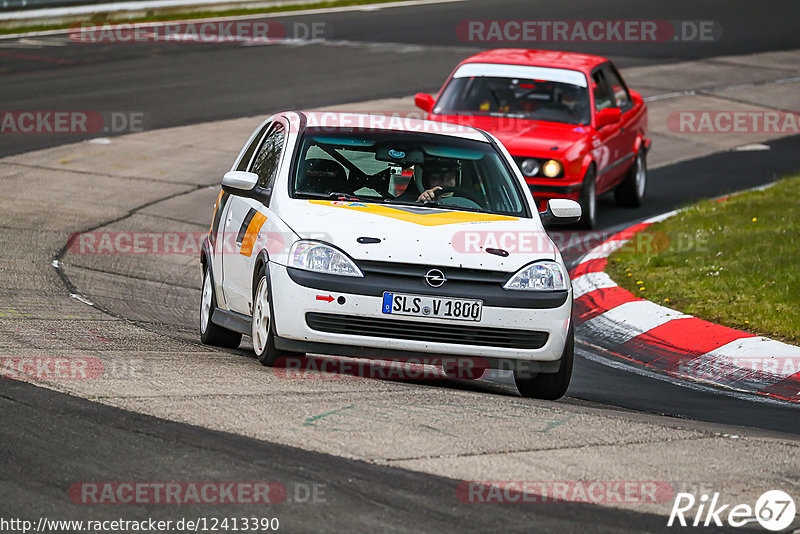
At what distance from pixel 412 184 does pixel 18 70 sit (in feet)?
55.0

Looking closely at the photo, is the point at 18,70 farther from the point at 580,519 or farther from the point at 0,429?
the point at 580,519

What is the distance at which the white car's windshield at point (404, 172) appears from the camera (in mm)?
8070

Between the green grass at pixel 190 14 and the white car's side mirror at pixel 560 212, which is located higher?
the green grass at pixel 190 14

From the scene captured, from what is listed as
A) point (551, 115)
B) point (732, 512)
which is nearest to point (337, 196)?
point (732, 512)

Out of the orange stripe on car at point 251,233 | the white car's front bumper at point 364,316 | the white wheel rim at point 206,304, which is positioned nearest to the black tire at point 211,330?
the white wheel rim at point 206,304

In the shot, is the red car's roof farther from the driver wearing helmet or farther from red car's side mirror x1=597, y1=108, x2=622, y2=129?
the driver wearing helmet

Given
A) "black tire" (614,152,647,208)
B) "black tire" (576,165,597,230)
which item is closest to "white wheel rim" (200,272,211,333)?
"black tire" (576,165,597,230)

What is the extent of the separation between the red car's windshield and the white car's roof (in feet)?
18.4

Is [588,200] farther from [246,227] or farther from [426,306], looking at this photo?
[426,306]

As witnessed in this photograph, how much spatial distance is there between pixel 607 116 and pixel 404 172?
21.4 feet

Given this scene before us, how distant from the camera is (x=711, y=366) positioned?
8.85 metres

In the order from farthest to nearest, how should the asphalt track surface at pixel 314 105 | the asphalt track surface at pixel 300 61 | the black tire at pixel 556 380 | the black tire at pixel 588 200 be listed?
the asphalt track surface at pixel 300 61, the black tire at pixel 588 200, the black tire at pixel 556 380, the asphalt track surface at pixel 314 105

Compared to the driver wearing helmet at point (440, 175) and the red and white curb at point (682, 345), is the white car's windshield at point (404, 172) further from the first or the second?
the red and white curb at point (682, 345)

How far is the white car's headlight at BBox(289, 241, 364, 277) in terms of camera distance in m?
7.14
